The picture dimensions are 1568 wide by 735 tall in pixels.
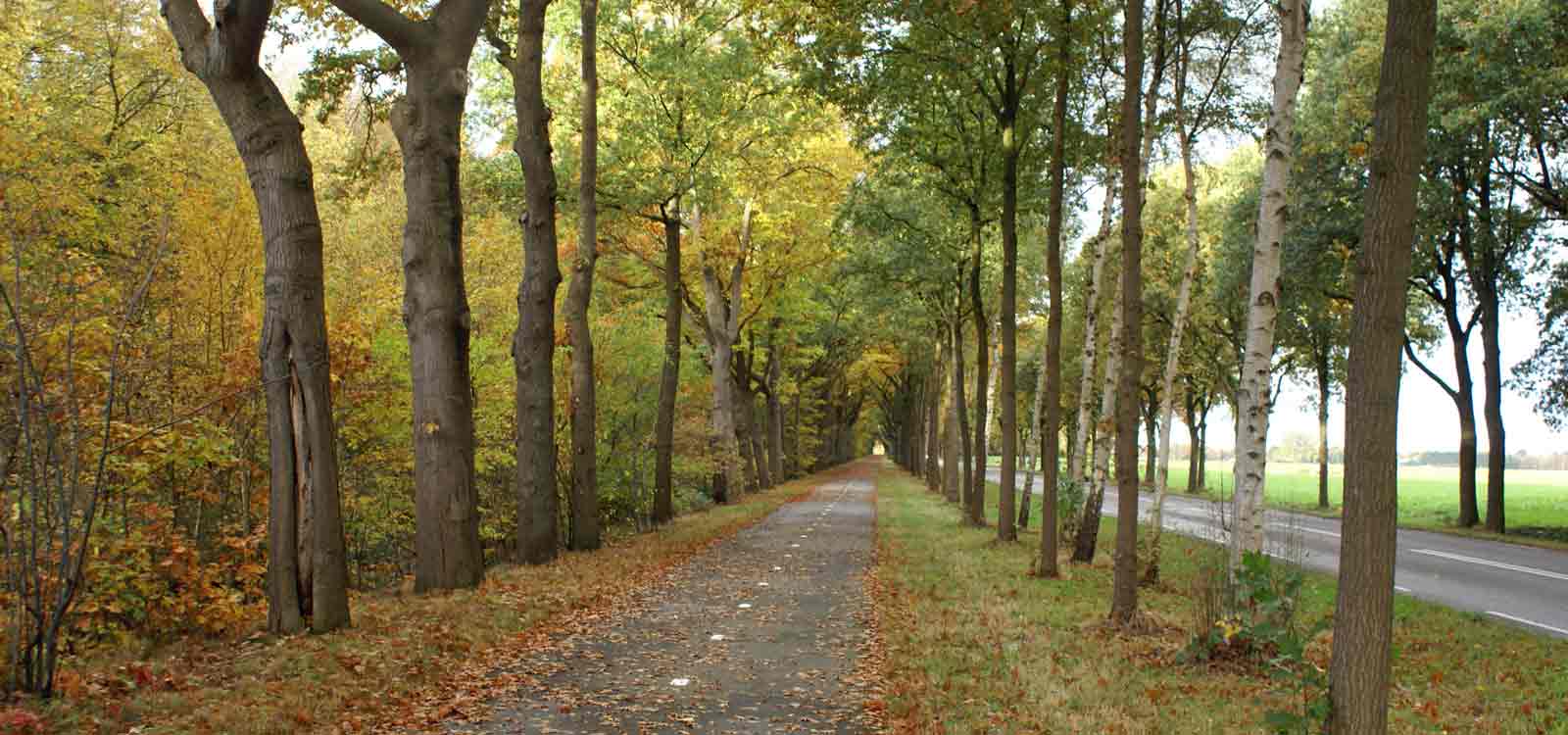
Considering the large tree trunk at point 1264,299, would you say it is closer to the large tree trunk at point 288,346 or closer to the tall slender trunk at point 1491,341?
the large tree trunk at point 288,346

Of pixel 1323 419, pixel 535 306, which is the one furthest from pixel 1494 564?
pixel 1323 419

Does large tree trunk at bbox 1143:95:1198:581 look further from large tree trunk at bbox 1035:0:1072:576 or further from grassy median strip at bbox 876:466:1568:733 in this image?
large tree trunk at bbox 1035:0:1072:576

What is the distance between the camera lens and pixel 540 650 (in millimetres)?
8523

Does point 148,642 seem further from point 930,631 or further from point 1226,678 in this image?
point 1226,678

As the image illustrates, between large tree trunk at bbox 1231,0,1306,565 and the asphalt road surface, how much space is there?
16.2 inches

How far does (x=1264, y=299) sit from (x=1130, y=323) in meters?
1.49

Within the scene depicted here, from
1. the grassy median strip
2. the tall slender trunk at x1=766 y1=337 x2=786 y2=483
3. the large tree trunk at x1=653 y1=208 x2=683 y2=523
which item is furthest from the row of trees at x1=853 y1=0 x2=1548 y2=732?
the tall slender trunk at x1=766 y1=337 x2=786 y2=483

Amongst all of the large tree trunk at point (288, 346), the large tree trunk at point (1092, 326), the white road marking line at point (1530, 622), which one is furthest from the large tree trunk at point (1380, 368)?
the large tree trunk at point (1092, 326)

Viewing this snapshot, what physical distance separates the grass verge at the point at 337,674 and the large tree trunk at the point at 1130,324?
5610 mm

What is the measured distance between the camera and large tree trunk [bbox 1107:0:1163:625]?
31.9 ft

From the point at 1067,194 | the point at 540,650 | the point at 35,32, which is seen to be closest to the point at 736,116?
the point at 1067,194

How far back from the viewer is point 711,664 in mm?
8078

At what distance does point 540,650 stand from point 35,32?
1710 cm

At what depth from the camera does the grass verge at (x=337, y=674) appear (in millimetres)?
5910
